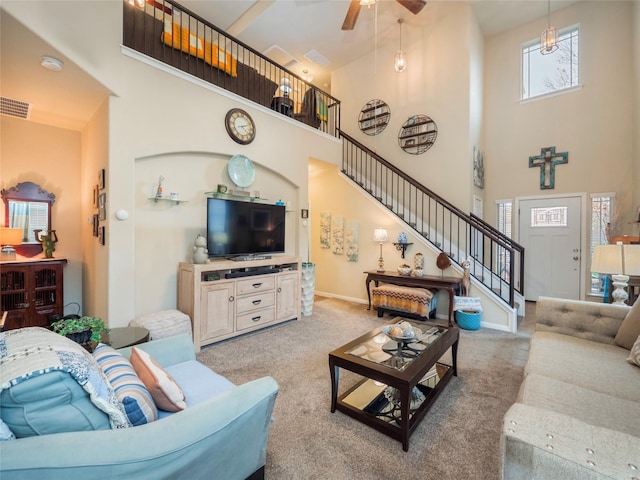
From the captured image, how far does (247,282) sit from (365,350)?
1927 millimetres

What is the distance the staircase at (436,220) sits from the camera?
4.68 m

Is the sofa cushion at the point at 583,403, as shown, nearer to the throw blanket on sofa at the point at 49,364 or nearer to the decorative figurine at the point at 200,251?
the throw blanket on sofa at the point at 49,364

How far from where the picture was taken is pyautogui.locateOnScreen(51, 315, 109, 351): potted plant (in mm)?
1711

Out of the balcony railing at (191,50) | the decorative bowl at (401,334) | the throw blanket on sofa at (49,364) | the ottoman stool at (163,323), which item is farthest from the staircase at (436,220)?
the throw blanket on sofa at (49,364)

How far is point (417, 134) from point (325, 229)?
8.59 ft

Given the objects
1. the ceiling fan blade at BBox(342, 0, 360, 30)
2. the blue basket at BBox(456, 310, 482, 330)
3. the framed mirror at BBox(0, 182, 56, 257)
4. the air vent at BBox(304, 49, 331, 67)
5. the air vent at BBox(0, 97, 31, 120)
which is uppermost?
the air vent at BBox(304, 49, 331, 67)

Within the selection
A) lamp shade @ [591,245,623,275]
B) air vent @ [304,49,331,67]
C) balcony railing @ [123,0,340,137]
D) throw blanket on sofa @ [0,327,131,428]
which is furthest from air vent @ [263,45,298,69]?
throw blanket on sofa @ [0,327,131,428]

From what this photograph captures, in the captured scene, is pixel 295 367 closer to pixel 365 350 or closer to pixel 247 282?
pixel 365 350

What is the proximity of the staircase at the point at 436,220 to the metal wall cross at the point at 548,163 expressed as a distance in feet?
4.66

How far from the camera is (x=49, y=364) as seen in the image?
2.76 ft

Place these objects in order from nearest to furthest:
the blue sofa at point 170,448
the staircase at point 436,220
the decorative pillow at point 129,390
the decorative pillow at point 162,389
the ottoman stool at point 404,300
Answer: the blue sofa at point 170,448 < the decorative pillow at point 129,390 < the decorative pillow at point 162,389 < the ottoman stool at point 404,300 < the staircase at point 436,220

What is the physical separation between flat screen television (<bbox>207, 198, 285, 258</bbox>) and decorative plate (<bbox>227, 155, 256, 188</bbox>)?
400 millimetres

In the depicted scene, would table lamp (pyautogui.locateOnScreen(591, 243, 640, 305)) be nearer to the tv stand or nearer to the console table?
the console table

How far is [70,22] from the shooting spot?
2363 mm
